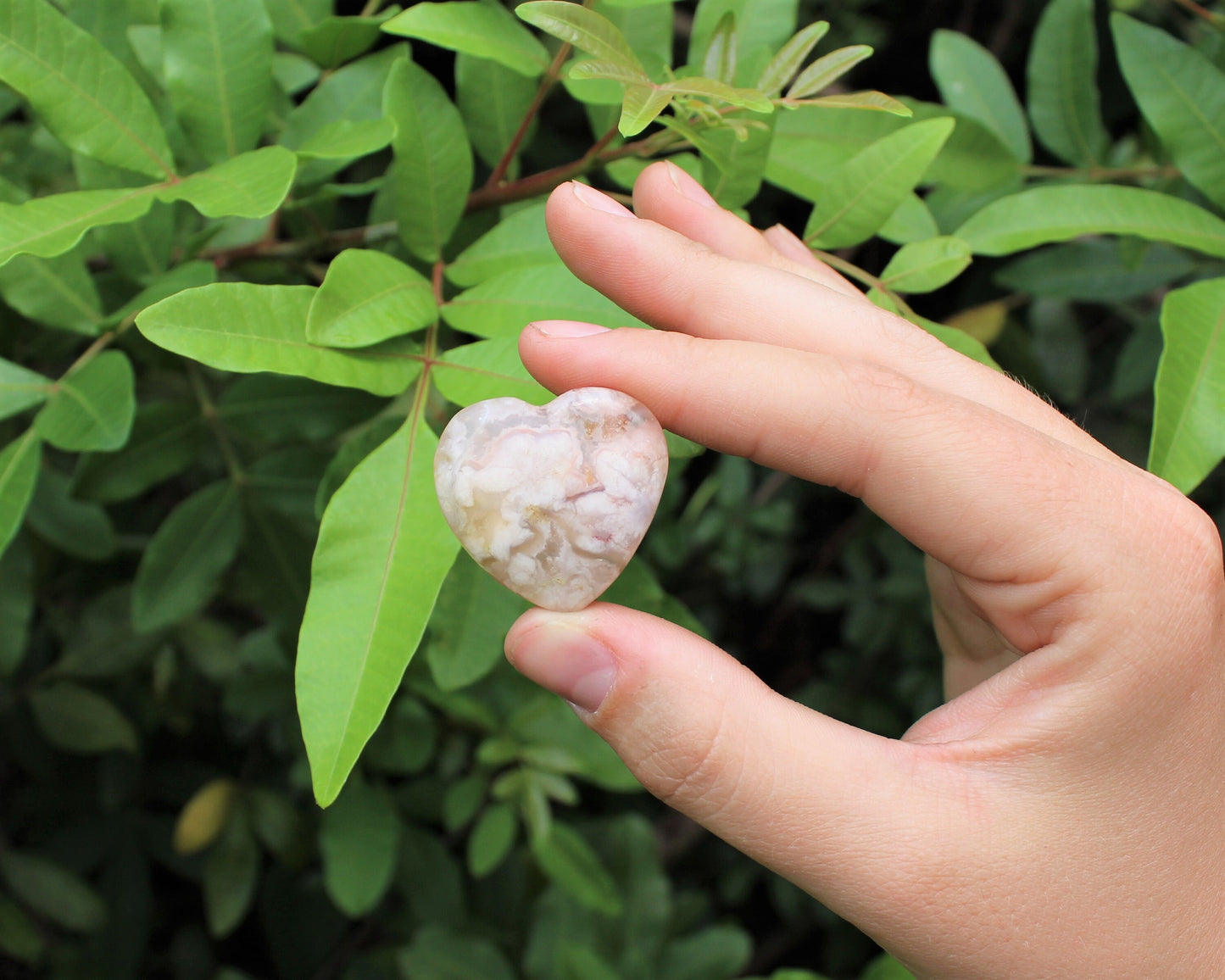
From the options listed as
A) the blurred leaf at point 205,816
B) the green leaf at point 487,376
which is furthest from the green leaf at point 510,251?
the blurred leaf at point 205,816

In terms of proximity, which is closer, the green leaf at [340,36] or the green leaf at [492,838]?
the green leaf at [340,36]

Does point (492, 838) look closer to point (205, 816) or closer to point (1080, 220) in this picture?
point (205, 816)

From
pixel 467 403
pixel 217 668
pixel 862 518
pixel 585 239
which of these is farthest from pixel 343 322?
pixel 862 518

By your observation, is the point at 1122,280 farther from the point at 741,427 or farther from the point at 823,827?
the point at 823,827

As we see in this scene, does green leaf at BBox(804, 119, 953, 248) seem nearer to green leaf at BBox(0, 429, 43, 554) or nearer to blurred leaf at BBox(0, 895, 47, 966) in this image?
green leaf at BBox(0, 429, 43, 554)

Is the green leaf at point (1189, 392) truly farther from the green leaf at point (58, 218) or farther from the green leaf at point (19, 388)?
the green leaf at point (19, 388)

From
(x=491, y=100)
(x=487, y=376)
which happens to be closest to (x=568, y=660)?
(x=487, y=376)

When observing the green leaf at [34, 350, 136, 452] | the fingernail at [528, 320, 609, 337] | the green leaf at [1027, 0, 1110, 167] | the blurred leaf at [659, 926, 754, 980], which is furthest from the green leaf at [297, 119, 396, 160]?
the blurred leaf at [659, 926, 754, 980]
